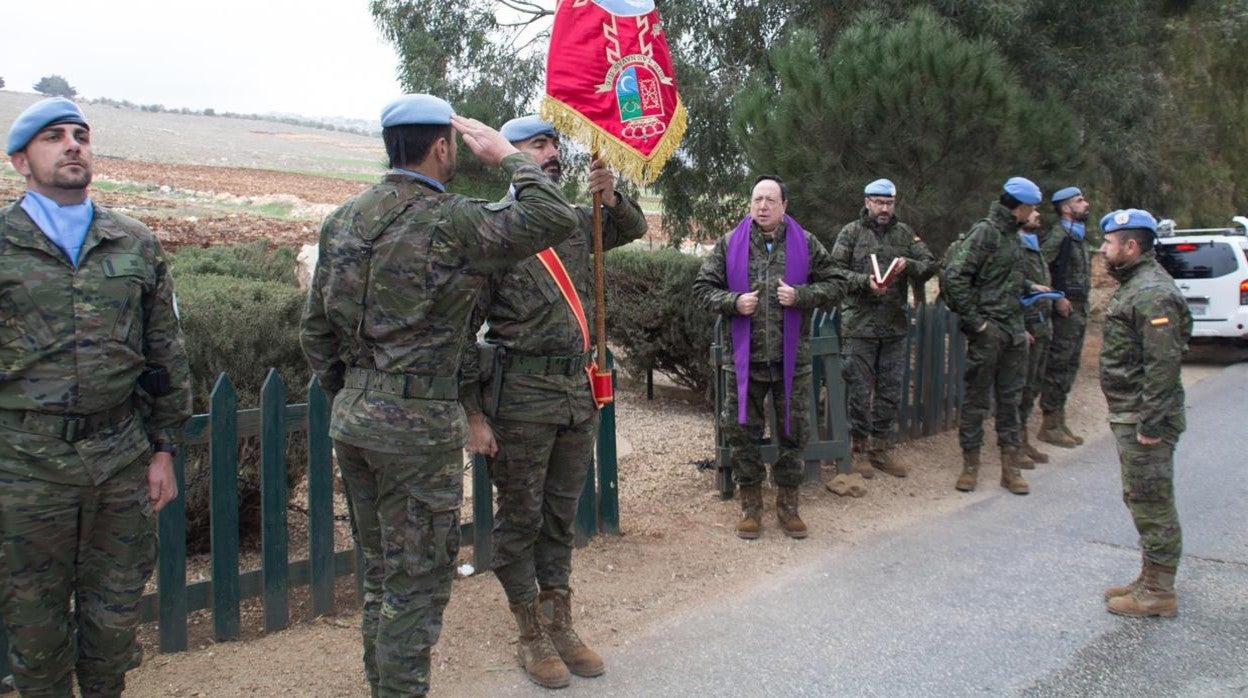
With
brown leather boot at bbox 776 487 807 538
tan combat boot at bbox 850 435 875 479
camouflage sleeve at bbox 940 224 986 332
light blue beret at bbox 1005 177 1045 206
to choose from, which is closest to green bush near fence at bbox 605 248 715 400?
tan combat boot at bbox 850 435 875 479

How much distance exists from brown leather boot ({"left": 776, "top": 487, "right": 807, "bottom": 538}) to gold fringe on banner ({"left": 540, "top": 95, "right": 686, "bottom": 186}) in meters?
2.19

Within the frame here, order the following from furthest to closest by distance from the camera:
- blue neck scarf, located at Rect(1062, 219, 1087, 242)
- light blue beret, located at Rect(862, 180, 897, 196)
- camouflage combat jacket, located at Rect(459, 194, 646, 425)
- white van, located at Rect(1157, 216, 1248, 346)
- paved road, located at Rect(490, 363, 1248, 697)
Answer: white van, located at Rect(1157, 216, 1248, 346) < blue neck scarf, located at Rect(1062, 219, 1087, 242) < light blue beret, located at Rect(862, 180, 897, 196) < paved road, located at Rect(490, 363, 1248, 697) < camouflage combat jacket, located at Rect(459, 194, 646, 425)

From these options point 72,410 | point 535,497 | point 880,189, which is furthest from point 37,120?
point 880,189

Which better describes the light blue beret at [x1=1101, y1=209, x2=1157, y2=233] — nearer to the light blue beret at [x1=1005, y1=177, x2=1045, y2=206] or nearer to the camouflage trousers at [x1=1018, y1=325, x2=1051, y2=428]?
the light blue beret at [x1=1005, y1=177, x2=1045, y2=206]

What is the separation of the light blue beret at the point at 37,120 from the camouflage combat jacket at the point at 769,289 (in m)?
3.42

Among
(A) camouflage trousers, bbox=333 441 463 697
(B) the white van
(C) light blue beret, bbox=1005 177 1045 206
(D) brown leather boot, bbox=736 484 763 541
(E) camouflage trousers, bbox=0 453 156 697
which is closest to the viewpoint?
(E) camouflage trousers, bbox=0 453 156 697

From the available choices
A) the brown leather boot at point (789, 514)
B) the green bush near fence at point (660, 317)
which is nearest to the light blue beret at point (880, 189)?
the green bush near fence at point (660, 317)

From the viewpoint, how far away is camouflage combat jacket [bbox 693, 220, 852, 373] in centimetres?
547

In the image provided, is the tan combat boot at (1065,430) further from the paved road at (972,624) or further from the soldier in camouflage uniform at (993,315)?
the paved road at (972,624)

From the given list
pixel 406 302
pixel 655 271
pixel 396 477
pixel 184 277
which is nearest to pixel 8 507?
pixel 396 477

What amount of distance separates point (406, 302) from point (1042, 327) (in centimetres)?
611

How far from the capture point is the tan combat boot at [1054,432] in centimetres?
812

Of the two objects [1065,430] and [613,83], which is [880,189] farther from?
[613,83]

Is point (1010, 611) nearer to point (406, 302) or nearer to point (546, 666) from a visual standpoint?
point (546, 666)
